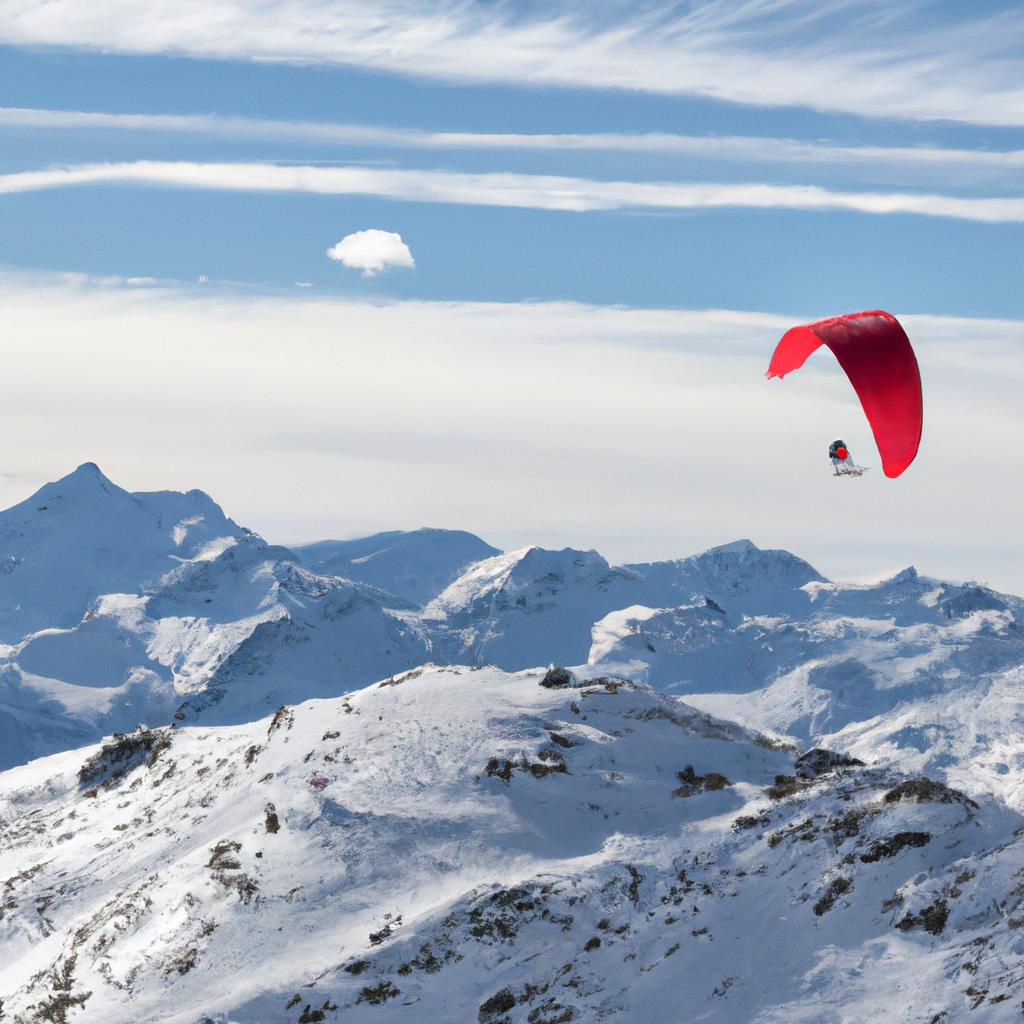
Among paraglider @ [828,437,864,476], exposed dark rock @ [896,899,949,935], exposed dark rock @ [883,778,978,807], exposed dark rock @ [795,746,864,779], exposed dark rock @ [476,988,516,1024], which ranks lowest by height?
exposed dark rock @ [476,988,516,1024]

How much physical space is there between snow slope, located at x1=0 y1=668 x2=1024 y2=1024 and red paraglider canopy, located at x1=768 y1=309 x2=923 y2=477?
13.8 metres

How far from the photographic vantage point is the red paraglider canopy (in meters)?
33.7

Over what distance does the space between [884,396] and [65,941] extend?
39.5m

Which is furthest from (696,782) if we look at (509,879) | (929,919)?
(929,919)

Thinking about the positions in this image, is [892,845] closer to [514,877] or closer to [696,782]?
[514,877]

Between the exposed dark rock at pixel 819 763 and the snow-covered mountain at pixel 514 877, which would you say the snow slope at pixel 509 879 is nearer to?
the snow-covered mountain at pixel 514 877

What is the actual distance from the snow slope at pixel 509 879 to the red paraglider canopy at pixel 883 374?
45.2ft

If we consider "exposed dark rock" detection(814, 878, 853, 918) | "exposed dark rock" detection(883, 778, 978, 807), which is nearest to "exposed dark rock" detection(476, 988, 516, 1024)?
"exposed dark rock" detection(814, 878, 853, 918)

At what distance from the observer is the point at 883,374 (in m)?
34.5

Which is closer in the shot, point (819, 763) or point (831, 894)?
point (831, 894)

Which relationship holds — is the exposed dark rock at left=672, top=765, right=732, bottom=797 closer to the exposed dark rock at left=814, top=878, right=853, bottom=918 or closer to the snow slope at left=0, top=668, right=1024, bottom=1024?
the snow slope at left=0, top=668, right=1024, bottom=1024

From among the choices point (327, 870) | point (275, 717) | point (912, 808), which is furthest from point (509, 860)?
point (275, 717)

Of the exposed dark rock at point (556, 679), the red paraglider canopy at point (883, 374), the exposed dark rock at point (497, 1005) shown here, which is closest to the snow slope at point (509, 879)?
the exposed dark rock at point (497, 1005)

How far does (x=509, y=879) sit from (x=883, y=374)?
27402mm
